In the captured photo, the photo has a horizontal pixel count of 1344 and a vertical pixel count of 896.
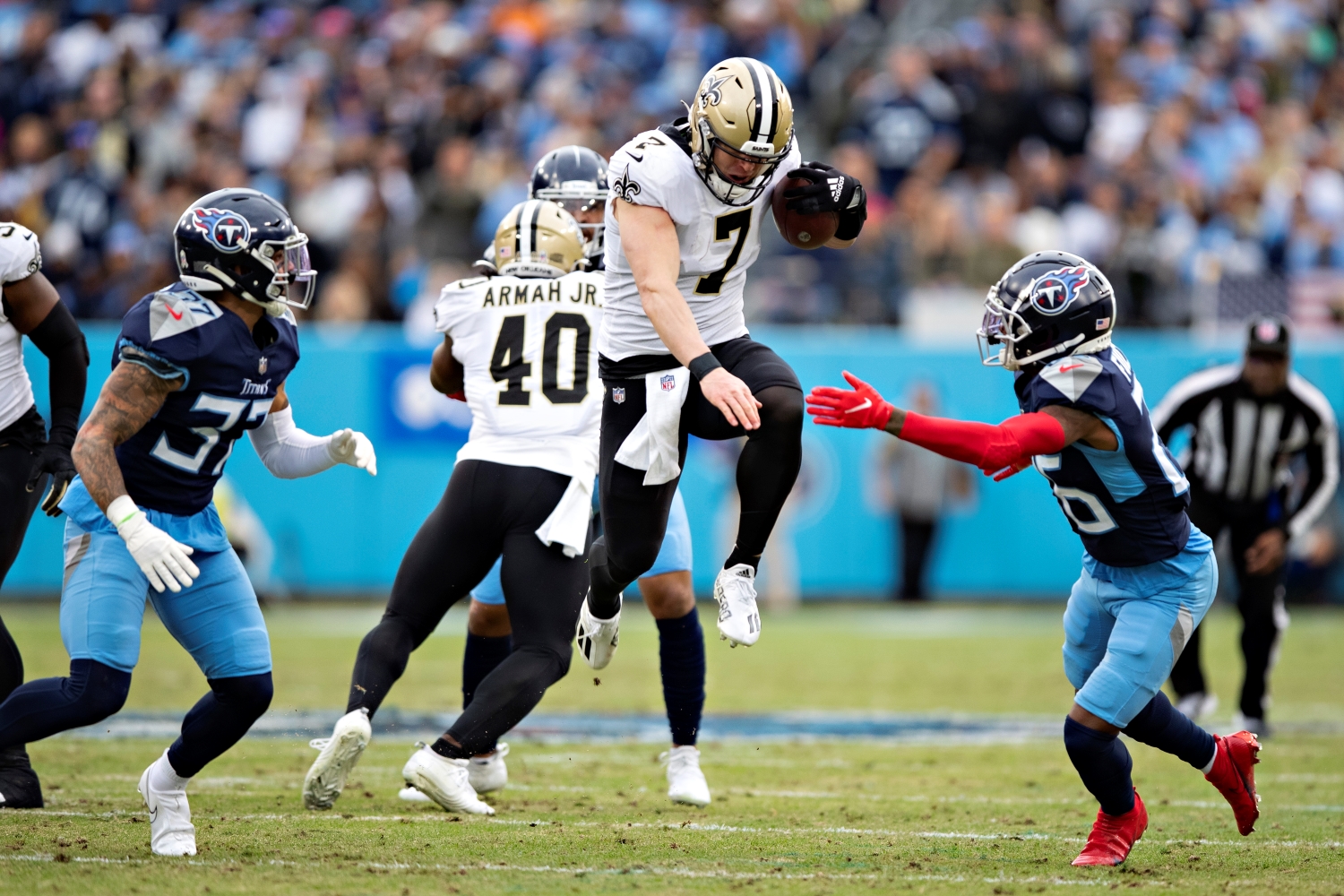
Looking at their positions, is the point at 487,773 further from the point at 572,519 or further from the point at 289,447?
the point at 289,447

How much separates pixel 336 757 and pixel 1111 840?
225cm

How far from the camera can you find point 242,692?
14.5 feet

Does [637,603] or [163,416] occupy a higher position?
[163,416]

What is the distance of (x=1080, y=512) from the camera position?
468 centimetres

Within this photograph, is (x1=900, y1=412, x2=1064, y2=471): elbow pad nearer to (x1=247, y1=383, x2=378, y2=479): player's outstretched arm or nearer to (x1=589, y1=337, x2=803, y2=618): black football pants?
(x1=589, y1=337, x2=803, y2=618): black football pants

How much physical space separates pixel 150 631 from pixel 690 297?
736 centimetres

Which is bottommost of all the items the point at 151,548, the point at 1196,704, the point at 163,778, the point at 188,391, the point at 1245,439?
the point at 1196,704

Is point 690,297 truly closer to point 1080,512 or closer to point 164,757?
point 1080,512

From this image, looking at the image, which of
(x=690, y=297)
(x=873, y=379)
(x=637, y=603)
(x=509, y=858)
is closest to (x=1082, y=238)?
(x=873, y=379)

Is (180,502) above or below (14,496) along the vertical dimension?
above

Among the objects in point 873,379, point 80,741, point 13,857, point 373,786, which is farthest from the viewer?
point 873,379

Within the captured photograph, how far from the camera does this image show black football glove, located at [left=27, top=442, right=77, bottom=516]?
505cm

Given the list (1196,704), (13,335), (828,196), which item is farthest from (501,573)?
(1196,704)

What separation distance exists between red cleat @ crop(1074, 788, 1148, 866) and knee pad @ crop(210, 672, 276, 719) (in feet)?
7.58
